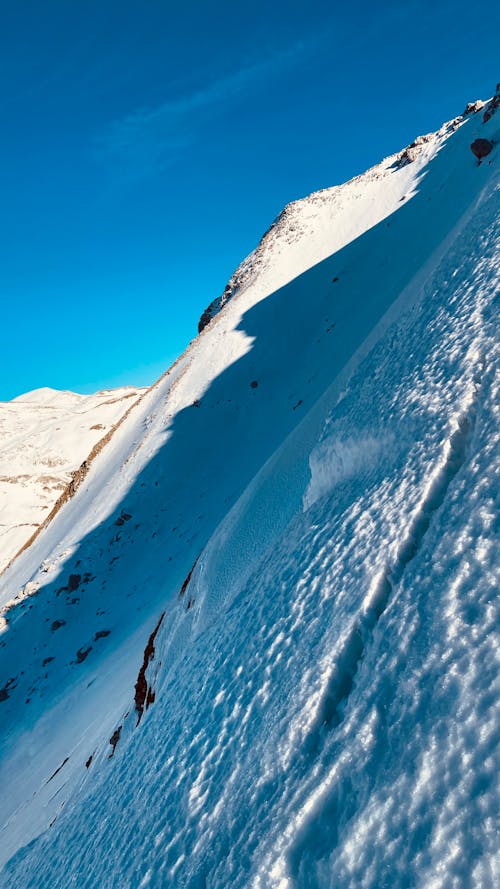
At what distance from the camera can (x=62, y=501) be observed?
1639 inches

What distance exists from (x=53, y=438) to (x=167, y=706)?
75581 mm

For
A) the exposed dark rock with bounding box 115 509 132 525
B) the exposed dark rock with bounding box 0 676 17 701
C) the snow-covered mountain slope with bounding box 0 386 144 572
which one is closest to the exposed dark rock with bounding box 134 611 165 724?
the exposed dark rock with bounding box 0 676 17 701

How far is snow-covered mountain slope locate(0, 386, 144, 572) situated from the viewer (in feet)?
183

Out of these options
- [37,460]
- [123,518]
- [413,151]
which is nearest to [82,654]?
[123,518]

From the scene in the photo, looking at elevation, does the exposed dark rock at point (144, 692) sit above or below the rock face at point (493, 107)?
below

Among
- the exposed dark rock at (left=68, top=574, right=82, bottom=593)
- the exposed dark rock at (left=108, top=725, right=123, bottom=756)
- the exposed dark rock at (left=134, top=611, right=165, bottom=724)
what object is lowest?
the exposed dark rock at (left=108, top=725, right=123, bottom=756)

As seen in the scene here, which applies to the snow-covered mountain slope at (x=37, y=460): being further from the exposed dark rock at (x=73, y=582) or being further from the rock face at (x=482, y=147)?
the rock face at (x=482, y=147)

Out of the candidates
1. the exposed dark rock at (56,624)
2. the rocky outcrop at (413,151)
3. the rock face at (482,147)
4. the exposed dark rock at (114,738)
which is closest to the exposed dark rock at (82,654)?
the exposed dark rock at (56,624)

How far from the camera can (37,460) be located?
71.6 metres

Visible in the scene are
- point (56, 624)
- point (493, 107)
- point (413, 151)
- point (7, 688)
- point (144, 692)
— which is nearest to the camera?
point (144, 692)

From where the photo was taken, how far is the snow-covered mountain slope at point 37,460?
183 feet

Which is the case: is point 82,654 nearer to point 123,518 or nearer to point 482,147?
point 123,518

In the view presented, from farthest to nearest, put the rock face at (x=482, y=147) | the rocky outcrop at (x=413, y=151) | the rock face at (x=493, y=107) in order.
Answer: the rocky outcrop at (x=413, y=151) → the rock face at (x=493, y=107) → the rock face at (x=482, y=147)

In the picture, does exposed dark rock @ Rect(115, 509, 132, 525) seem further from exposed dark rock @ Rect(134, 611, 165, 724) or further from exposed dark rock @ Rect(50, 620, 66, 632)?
exposed dark rock @ Rect(134, 611, 165, 724)
